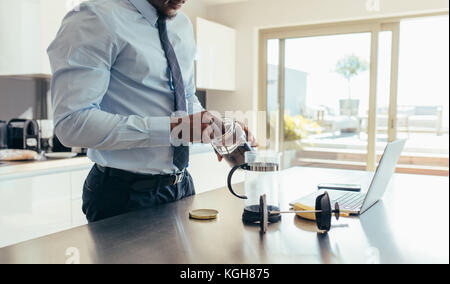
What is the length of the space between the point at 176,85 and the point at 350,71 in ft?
10.3

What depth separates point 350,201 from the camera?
1.22m

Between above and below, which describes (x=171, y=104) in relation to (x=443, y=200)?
above

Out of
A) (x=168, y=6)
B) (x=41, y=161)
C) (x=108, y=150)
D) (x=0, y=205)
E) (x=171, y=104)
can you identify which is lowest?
(x=0, y=205)

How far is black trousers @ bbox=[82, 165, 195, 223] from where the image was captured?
3.74 ft

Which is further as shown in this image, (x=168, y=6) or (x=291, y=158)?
(x=291, y=158)

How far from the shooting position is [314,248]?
816 millimetres

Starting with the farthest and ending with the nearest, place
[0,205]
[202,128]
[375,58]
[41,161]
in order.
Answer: [375,58] → [41,161] → [0,205] → [202,128]

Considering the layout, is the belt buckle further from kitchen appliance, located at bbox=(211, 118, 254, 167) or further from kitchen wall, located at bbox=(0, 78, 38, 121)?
kitchen wall, located at bbox=(0, 78, 38, 121)

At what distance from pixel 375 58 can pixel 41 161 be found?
302 centimetres

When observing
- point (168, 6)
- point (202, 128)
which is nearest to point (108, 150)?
point (202, 128)

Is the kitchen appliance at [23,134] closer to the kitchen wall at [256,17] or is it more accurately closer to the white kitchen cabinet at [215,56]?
the white kitchen cabinet at [215,56]

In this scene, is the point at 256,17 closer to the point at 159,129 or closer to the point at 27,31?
the point at 27,31

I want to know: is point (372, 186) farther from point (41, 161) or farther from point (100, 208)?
point (41, 161)

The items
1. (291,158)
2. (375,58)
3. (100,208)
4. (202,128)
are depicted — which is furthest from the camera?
(291,158)
